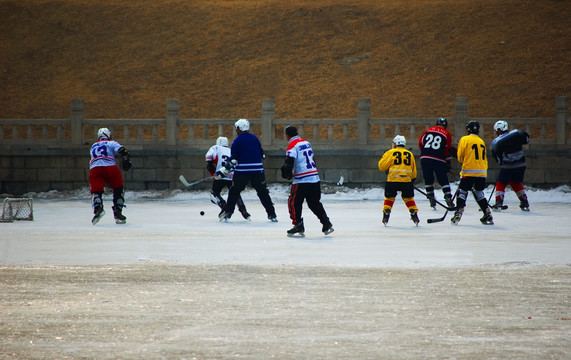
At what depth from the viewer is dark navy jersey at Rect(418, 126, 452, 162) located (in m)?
18.8

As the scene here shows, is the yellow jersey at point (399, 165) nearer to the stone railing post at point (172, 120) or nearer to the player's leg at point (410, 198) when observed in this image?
the player's leg at point (410, 198)

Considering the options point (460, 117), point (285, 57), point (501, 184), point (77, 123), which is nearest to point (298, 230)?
point (501, 184)

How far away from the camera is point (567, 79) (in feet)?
141

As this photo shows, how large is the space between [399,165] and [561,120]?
1094 centimetres

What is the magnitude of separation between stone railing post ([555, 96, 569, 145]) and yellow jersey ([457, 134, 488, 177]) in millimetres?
9689

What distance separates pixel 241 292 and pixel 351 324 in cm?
177

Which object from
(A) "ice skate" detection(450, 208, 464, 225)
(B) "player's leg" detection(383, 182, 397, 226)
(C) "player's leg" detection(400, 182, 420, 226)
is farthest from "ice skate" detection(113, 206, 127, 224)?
(A) "ice skate" detection(450, 208, 464, 225)

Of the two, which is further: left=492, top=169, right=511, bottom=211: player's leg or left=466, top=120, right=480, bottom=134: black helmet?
left=492, top=169, right=511, bottom=211: player's leg

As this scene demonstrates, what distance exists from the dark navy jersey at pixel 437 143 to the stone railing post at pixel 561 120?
23.0 ft

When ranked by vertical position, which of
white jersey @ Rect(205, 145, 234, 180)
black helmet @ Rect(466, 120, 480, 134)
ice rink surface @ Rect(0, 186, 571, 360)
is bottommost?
ice rink surface @ Rect(0, 186, 571, 360)

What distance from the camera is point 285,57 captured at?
47938mm

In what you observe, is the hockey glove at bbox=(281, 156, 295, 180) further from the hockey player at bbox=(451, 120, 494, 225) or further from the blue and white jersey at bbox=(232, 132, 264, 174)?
the hockey player at bbox=(451, 120, 494, 225)

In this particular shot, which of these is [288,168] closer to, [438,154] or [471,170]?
[471,170]

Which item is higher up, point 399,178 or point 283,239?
point 399,178
